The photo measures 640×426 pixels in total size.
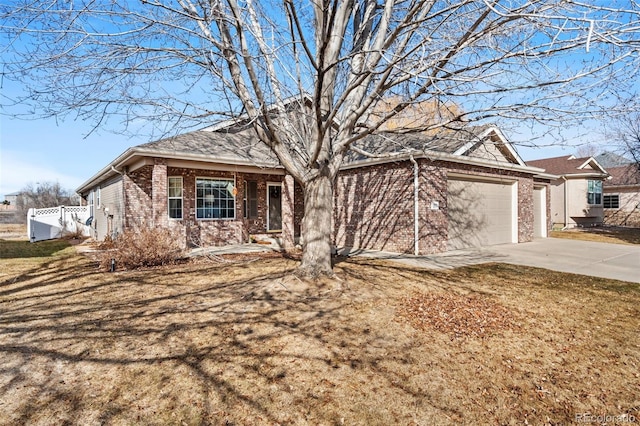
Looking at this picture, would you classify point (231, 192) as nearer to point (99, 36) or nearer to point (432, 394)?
point (99, 36)

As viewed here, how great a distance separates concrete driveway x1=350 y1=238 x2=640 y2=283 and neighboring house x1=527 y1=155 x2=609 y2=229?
454 inches

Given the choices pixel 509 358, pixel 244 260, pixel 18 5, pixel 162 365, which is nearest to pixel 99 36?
pixel 18 5

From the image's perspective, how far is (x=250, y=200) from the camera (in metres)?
13.7

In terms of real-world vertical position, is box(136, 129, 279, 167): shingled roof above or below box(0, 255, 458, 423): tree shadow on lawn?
above

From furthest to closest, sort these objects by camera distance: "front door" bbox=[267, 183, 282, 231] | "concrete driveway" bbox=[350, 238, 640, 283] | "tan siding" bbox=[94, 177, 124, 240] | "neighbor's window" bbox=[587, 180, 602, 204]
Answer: "neighbor's window" bbox=[587, 180, 602, 204]
"front door" bbox=[267, 183, 282, 231]
"tan siding" bbox=[94, 177, 124, 240]
"concrete driveway" bbox=[350, 238, 640, 283]

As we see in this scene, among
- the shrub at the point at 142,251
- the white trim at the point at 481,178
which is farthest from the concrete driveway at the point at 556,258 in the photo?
the shrub at the point at 142,251

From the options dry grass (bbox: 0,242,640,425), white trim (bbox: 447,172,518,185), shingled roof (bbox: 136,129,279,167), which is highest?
shingled roof (bbox: 136,129,279,167)

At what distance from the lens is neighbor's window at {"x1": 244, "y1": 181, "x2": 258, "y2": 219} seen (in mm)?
13552

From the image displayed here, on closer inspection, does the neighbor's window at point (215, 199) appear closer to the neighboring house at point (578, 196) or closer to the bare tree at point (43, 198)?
the neighboring house at point (578, 196)

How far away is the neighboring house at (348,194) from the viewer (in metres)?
10.8

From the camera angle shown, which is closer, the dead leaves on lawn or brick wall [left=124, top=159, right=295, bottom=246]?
the dead leaves on lawn

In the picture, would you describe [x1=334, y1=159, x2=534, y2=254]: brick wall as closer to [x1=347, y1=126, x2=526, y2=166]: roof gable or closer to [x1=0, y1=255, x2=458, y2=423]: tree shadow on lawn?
[x1=347, y1=126, x2=526, y2=166]: roof gable

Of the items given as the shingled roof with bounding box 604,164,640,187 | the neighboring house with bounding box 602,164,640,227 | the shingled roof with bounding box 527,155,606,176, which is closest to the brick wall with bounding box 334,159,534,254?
the shingled roof with bounding box 527,155,606,176

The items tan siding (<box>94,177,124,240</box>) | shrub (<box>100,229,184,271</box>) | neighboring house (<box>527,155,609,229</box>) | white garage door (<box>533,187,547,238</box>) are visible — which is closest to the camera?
shrub (<box>100,229,184,271</box>)
